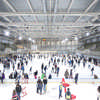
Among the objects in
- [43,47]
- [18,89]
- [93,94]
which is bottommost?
[93,94]

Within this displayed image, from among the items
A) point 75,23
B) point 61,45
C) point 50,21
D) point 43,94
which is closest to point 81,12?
point 75,23

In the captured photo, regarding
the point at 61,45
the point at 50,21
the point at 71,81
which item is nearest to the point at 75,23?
the point at 50,21

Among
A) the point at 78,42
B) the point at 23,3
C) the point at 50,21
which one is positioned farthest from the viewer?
the point at 78,42

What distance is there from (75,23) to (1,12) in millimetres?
11601

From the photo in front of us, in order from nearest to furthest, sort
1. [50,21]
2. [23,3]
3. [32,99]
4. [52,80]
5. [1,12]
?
1. [32,99]
2. [52,80]
3. [23,3]
4. [1,12]
5. [50,21]

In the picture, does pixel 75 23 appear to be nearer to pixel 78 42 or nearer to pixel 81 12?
pixel 81 12

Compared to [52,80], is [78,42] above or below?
above

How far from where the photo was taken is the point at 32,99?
5141 mm

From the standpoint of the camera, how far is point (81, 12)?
10.5 metres

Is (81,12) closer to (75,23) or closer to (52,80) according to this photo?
(75,23)

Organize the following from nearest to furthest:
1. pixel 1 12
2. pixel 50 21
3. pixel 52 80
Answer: pixel 52 80, pixel 1 12, pixel 50 21

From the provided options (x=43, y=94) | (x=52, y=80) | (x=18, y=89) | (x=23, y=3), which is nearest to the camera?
(x=18, y=89)

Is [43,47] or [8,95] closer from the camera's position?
[8,95]

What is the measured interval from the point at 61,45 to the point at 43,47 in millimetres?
9888
